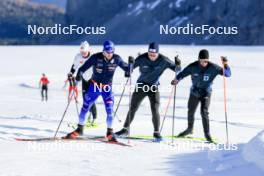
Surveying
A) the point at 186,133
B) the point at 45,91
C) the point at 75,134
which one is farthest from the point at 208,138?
the point at 45,91

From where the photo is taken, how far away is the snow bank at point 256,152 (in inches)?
282

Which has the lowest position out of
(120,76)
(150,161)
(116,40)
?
(150,161)

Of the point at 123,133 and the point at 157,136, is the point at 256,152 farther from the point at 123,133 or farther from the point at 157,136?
the point at 123,133

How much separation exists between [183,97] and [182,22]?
113 metres

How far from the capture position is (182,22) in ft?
452

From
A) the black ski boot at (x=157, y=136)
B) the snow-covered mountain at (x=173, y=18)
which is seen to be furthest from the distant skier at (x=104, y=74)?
the snow-covered mountain at (x=173, y=18)

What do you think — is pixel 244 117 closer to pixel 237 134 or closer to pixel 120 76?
pixel 237 134

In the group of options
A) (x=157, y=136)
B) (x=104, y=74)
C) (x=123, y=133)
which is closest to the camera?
(x=104, y=74)

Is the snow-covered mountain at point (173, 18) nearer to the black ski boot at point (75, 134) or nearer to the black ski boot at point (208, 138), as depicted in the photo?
the black ski boot at point (208, 138)

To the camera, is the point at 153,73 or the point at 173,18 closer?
the point at 153,73

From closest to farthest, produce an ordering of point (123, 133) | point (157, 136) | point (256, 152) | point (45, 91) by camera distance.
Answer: point (256, 152) < point (157, 136) < point (123, 133) < point (45, 91)

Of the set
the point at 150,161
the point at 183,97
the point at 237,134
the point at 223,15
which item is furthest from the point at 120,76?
the point at 223,15

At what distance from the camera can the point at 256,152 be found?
7.55 metres

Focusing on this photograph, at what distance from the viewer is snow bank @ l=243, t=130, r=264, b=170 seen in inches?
282
